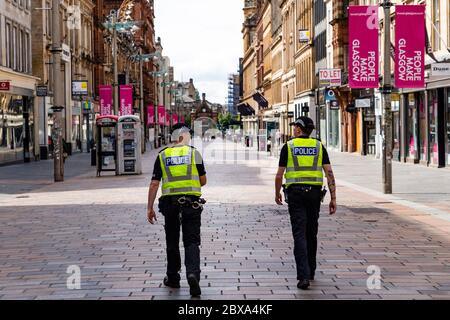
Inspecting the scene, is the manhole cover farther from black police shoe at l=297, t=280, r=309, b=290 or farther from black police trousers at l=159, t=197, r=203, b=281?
black police trousers at l=159, t=197, r=203, b=281

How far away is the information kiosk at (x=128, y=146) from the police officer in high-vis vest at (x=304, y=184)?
21886 millimetres

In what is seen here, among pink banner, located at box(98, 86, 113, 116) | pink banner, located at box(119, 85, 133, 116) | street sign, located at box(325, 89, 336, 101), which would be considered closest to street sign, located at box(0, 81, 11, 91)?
pink banner, located at box(98, 86, 113, 116)

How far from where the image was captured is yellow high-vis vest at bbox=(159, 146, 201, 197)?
8000 millimetres

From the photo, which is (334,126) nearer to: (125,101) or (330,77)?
(330,77)

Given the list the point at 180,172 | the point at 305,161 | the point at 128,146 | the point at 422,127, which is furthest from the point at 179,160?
the point at 422,127

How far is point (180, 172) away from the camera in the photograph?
8.03 metres

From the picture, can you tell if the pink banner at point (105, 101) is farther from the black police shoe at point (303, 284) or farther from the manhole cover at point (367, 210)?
the black police shoe at point (303, 284)

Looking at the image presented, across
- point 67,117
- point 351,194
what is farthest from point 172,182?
point 67,117

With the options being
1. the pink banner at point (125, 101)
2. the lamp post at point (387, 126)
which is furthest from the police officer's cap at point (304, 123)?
the pink banner at point (125, 101)

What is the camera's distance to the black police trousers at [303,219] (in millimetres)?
8188

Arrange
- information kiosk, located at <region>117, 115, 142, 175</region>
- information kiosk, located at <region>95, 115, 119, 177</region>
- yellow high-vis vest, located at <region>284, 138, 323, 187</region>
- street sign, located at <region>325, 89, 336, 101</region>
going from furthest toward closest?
1. street sign, located at <region>325, 89, 336, 101</region>
2. information kiosk, located at <region>117, 115, 142, 175</region>
3. information kiosk, located at <region>95, 115, 119, 177</region>
4. yellow high-vis vest, located at <region>284, 138, 323, 187</region>

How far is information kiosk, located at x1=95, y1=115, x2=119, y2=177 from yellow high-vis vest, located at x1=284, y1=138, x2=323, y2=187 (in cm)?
2180

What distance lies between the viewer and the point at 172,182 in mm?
8039

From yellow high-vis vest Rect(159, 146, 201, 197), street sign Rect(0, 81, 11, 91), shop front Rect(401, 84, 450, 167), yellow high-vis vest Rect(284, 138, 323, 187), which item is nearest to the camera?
yellow high-vis vest Rect(159, 146, 201, 197)
